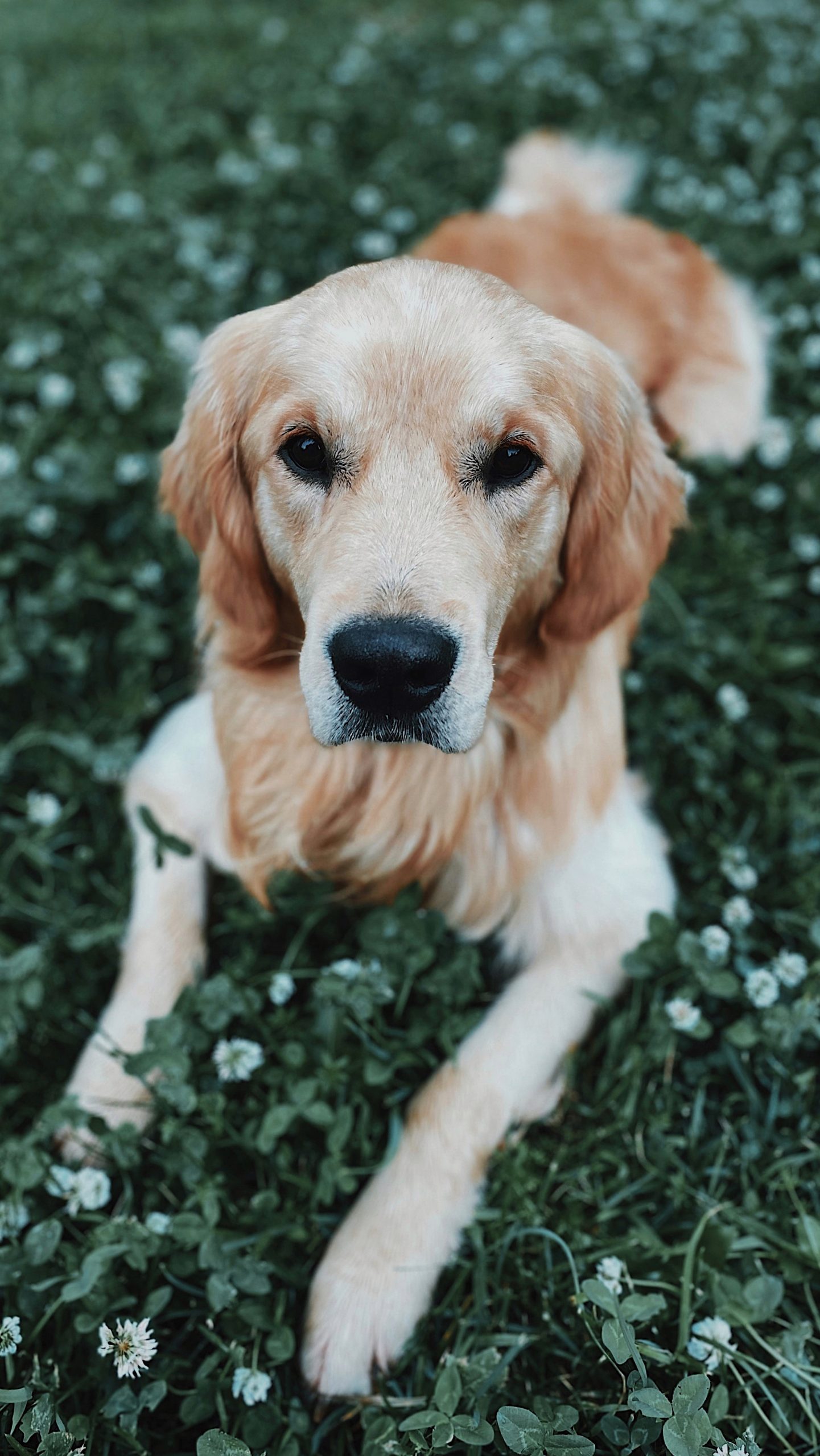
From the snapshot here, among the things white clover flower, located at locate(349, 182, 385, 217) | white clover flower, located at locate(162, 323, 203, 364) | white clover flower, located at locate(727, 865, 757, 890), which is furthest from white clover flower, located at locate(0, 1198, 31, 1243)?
white clover flower, located at locate(349, 182, 385, 217)

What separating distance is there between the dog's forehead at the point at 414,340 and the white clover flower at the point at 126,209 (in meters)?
2.79

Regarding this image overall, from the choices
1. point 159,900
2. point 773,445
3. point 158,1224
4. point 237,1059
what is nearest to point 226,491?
point 159,900

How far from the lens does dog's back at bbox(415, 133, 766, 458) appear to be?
323 cm

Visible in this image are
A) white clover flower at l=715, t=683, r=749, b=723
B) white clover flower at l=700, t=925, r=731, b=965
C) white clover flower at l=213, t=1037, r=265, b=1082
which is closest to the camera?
white clover flower at l=213, t=1037, r=265, b=1082

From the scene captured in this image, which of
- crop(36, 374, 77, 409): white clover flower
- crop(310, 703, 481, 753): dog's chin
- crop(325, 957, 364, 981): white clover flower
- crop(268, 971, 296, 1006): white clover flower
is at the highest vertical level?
crop(310, 703, 481, 753): dog's chin

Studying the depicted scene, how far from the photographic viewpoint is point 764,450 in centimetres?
366

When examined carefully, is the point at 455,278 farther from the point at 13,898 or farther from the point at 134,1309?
the point at 134,1309

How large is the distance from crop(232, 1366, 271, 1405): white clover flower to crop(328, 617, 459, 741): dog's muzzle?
44.1 inches

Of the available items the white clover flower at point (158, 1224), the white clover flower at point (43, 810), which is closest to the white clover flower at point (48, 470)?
the white clover flower at point (43, 810)

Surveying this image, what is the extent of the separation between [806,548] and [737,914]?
55.4 inches

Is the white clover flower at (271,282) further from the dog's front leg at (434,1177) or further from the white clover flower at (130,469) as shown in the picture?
the dog's front leg at (434,1177)

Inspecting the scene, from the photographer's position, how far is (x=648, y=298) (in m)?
3.51

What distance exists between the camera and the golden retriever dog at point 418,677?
194 cm

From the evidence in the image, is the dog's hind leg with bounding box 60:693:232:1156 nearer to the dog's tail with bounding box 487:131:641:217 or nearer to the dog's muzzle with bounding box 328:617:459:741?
the dog's muzzle with bounding box 328:617:459:741
